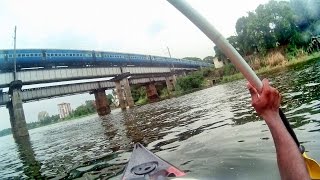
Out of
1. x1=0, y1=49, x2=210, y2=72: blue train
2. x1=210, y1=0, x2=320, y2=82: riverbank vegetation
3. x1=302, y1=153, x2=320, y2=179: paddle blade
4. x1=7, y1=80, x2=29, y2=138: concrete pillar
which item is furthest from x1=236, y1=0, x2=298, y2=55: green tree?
x1=302, y1=153, x2=320, y2=179: paddle blade

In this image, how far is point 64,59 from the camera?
3509cm

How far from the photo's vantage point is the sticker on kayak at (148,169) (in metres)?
3.70

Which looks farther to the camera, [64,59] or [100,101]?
[100,101]

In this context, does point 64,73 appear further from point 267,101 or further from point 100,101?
point 267,101

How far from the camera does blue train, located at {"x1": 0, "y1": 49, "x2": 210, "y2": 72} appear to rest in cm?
3038

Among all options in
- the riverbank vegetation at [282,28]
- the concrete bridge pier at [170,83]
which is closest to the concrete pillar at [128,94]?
the riverbank vegetation at [282,28]

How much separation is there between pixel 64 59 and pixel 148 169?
1328 inches

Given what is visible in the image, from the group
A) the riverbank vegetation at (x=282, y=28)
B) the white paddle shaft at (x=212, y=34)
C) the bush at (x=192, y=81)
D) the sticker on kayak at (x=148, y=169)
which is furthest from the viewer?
the bush at (x=192, y=81)

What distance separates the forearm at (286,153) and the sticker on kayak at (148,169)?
5.95 ft

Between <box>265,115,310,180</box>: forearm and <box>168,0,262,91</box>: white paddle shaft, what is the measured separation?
0.90ft

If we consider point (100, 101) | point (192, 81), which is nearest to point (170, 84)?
point (192, 81)

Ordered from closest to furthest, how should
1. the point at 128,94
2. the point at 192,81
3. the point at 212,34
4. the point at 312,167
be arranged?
the point at 212,34 → the point at 312,167 → the point at 128,94 → the point at 192,81

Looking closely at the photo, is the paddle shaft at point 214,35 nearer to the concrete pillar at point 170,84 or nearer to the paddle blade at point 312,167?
the paddle blade at point 312,167

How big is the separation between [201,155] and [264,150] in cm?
128
